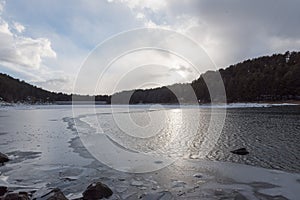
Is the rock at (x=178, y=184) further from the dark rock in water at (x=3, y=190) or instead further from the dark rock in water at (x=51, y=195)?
the dark rock in water at (x=3, y=190)

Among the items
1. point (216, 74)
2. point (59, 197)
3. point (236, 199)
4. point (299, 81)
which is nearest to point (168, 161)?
point (236, 199)

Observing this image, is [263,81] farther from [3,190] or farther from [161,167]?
[3,190]

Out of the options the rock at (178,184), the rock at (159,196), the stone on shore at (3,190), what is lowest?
the rock at (159,196)

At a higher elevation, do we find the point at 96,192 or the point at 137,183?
the point at 96,192

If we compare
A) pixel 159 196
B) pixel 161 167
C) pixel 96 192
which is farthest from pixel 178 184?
pixel 96 192

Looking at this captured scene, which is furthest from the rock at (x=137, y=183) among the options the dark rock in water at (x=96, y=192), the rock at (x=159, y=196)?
the dark rock in water at (x=96, y=192)

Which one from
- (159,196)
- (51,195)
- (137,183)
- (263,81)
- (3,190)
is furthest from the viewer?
(263,81)

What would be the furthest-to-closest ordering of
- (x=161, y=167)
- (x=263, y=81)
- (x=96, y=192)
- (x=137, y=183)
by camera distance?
(x=263, y=81), (x=161, y=167), (x=137, y=183), (x=96, y=192)

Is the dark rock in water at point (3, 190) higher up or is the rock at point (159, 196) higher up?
the dark rock in water at point (3, 190)

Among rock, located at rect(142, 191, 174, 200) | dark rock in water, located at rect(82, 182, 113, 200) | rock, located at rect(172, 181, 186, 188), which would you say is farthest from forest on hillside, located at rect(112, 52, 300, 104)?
dark rock in water, located at rect(82, 182, 113, 200)

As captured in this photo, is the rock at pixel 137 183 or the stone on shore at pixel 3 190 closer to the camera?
the stone on shore at pixel 3 190

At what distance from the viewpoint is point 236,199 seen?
8617 mm

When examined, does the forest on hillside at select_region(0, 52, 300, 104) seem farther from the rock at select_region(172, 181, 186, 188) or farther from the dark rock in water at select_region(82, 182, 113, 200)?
the dark rock in water at select_region(82, 182, 113, 200)

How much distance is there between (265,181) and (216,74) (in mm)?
153679
